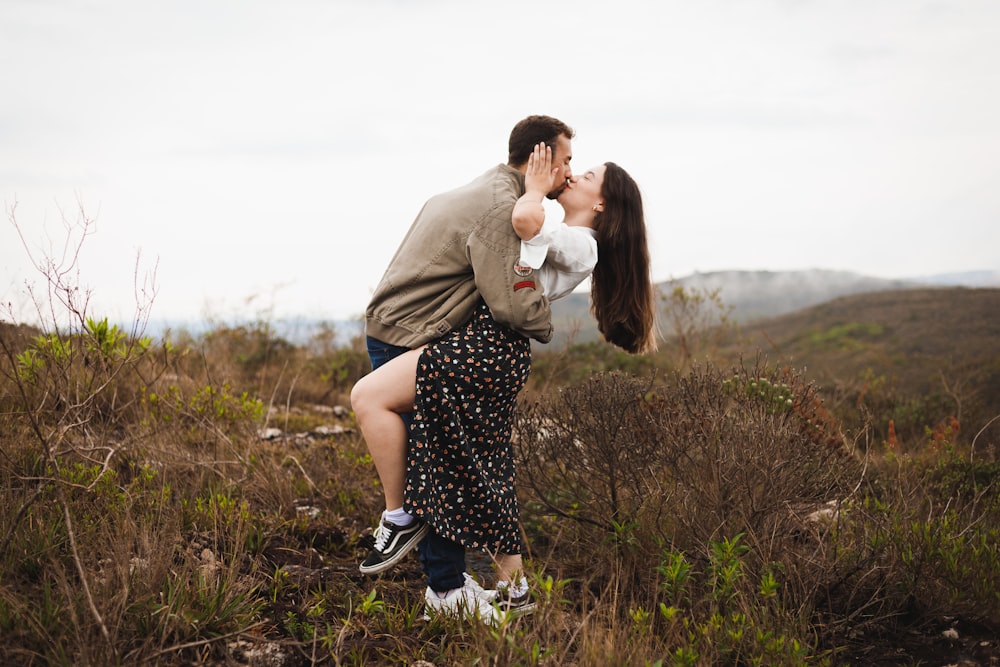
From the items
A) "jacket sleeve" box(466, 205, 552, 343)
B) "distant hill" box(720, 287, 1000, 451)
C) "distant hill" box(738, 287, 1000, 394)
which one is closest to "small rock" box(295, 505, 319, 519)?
"jacket sleeve" box(466, 205, 552, 343)

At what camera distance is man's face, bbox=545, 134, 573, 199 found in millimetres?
2984

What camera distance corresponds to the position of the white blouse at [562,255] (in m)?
2.74

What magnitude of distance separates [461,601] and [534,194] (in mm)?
1602

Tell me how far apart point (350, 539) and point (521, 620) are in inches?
52.5

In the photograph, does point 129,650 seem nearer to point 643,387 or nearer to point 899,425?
point 643,387

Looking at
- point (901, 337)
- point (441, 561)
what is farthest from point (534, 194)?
point (901, 337)

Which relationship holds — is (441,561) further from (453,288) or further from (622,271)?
(622,271)

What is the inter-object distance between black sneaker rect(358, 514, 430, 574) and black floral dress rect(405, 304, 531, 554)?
4.0 inches

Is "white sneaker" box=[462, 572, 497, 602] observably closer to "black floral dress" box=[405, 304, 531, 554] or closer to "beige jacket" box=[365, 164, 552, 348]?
"black floral dress" box=[405, 304, 531, 554]

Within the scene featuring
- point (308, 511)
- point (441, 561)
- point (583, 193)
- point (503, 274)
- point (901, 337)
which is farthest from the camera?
point (901, 337)

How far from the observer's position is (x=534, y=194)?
2783 mm

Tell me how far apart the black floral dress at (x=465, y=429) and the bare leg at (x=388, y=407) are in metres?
0.05

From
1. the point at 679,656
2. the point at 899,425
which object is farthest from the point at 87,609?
the point at 899,425

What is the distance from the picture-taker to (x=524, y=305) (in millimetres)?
2744
